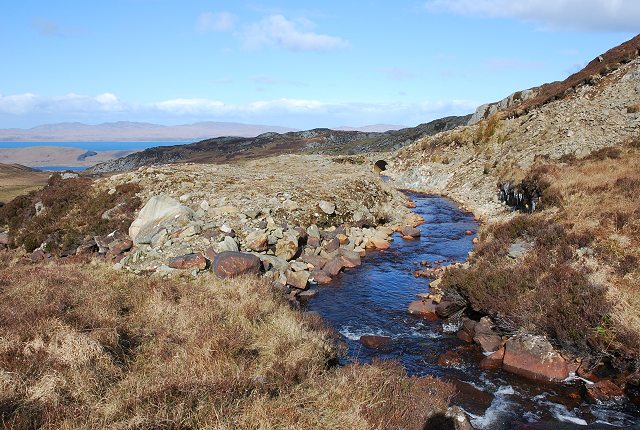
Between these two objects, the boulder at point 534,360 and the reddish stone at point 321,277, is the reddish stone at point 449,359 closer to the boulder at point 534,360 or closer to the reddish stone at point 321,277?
the boulder at point 534,360

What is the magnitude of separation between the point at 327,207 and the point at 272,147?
134860mm

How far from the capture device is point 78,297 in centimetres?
1198

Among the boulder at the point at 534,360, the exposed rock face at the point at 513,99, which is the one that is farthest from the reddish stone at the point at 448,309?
the exposed rock face at the point at 513,99

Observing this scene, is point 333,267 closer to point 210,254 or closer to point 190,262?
point 210,254

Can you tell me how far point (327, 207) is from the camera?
27938 millimetres

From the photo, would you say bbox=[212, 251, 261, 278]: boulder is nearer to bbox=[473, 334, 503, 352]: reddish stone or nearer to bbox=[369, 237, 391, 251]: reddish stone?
bbox=[473, 334, 503, 352]: reddish stone

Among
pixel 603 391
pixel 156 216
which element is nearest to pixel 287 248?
pixel 156 216

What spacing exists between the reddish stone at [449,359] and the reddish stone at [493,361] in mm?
668

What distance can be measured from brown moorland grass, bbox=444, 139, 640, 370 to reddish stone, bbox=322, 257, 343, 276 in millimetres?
6142

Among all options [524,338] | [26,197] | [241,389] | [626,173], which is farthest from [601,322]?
[26,197]

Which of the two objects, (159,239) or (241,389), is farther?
(159,239)

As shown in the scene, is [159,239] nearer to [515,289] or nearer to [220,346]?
[220,346]

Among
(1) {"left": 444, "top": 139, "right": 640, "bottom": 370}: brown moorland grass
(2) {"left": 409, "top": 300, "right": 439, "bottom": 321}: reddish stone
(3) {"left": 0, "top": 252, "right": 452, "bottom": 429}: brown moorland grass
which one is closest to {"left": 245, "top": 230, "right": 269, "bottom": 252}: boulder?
(3) {"left": 0, "top": 252, "right": 452, "bottom": 429}: brown moorland grass

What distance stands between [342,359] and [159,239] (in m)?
13.1
